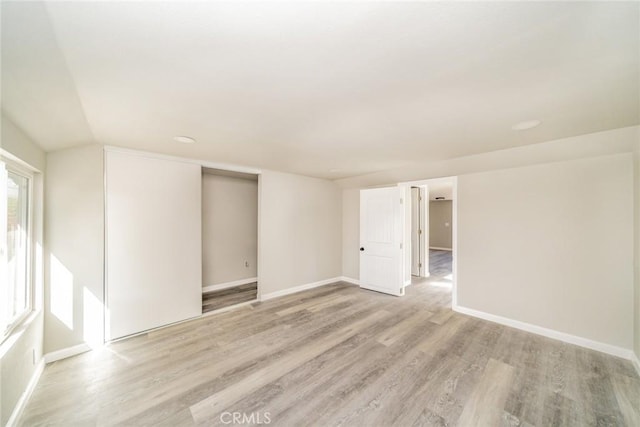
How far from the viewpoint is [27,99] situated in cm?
149

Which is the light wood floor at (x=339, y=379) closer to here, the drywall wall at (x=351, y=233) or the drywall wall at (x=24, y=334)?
the drywall wall at (x=24, y=334)

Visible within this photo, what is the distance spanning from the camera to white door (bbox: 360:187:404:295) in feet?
14.6

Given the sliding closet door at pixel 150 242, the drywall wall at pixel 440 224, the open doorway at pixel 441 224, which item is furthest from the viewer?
the drywall wall at pixel 440 224

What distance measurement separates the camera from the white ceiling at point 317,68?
965mm

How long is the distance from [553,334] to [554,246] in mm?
1078

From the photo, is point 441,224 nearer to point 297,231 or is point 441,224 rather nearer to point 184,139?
point 297,231

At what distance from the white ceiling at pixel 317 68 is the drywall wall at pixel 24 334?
7.4 inches

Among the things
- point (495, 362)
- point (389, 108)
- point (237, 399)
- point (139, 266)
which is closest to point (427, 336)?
point (495, 362)

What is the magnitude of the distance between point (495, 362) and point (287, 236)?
340cm

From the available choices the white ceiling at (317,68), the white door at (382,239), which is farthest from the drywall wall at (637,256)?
the white door at (382,239)

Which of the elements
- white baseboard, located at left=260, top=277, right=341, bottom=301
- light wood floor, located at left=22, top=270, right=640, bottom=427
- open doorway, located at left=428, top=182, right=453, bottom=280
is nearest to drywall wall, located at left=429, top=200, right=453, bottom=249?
open doorway, located at left=428, top=182, right=453, bottom=280

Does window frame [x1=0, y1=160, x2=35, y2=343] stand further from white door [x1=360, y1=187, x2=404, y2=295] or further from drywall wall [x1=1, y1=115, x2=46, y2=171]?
white door [x1=360, y1=187, x2=404, y2=295]

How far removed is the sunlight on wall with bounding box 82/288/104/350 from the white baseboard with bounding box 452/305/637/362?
15.6 feet

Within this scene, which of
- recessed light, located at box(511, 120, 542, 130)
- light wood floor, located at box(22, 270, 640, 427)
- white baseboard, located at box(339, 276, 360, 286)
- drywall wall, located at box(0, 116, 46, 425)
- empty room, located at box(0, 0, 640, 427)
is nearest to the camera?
empty room, located at box(0, 0, 640, 427)
